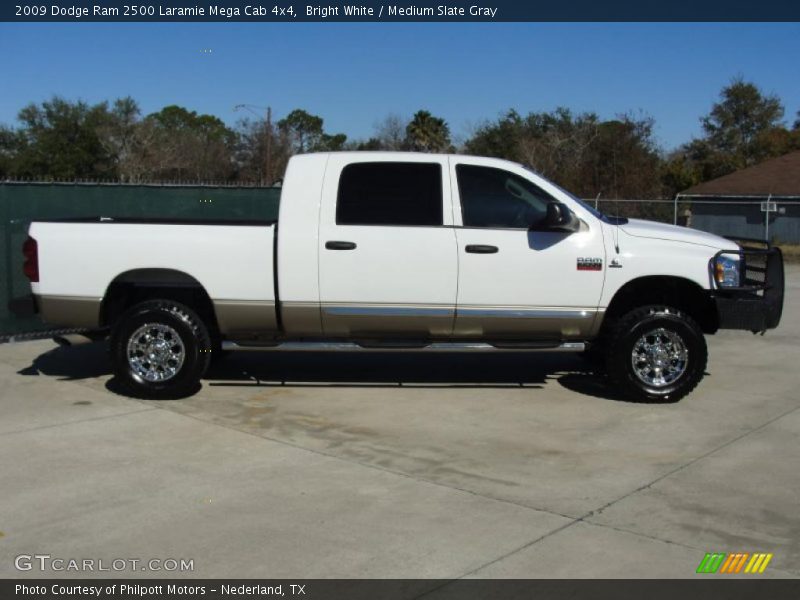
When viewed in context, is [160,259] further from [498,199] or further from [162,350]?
[498,199]

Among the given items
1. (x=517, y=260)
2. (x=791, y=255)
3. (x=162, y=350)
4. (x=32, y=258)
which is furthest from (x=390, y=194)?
(x=791, y=255)

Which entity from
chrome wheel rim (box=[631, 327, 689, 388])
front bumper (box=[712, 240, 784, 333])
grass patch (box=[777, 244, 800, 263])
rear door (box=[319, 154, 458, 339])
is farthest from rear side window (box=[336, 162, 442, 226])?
grass patch (box=[777, 244, 800, 263])

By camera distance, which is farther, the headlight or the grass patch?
the grass patch

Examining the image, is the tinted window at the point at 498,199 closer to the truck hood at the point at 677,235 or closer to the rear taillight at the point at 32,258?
the truck hood at the point at 677,235

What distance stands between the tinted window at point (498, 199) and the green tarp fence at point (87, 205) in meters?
5.24

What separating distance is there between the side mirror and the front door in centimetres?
7

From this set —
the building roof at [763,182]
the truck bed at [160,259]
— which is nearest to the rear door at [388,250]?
the truck bed at [160,259]

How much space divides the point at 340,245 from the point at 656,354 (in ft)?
9.70

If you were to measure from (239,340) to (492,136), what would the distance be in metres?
39.4

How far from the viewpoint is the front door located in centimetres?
791
